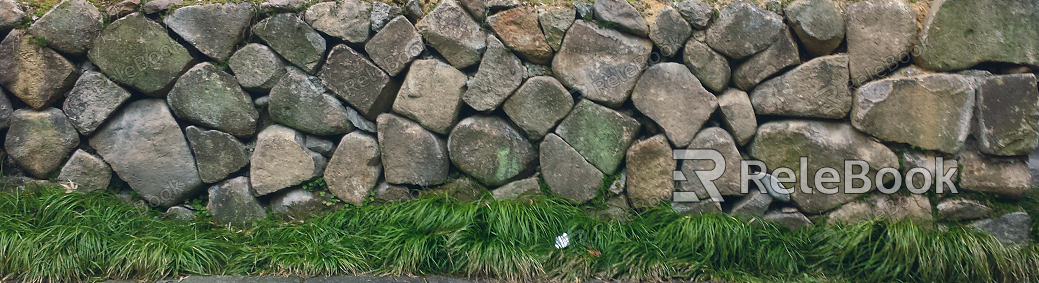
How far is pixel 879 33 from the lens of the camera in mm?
3510

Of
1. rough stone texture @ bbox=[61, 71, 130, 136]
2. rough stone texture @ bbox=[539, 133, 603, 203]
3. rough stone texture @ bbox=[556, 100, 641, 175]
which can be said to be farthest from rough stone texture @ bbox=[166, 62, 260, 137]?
rough stone texture @ bbox=[556, 100, 641, 175]

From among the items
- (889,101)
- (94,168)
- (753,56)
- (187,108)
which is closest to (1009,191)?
(889,101)

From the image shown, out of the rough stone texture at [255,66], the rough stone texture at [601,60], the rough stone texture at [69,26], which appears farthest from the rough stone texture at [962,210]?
the rough stone texture at [69,26]

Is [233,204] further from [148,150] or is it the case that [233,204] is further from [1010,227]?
[1010,227]

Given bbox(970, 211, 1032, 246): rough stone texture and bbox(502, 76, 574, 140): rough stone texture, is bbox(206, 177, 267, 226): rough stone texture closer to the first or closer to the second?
bbox(502, 76, 574, 140): rough stone texture

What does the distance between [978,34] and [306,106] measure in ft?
12.9

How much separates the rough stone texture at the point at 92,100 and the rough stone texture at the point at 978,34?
479cm

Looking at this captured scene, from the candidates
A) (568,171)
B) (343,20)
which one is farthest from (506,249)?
(343,20)

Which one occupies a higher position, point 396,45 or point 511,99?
point 396,45

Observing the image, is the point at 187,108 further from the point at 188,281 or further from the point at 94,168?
the point at 188,281

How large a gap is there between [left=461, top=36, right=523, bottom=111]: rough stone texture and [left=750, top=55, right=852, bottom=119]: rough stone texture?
1501 mm

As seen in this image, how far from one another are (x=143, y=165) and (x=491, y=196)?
220cm

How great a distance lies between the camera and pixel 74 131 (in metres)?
3.85

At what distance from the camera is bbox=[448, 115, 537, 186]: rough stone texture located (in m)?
3.83
